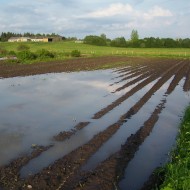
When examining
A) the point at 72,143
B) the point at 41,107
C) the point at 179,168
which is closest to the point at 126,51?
the point at 41,107

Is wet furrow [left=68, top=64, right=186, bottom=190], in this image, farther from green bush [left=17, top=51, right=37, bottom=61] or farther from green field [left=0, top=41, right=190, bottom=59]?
green field [left=0, top=41, right=190, bottom=59]

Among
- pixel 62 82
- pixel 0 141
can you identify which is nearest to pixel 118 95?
pixel 62 82

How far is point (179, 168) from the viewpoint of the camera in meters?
6.81

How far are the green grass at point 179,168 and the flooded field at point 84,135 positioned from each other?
418mm

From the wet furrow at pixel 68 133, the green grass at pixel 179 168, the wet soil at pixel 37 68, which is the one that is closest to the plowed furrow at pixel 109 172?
the green grass at pixel 179 168

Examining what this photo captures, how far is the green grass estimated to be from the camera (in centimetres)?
595

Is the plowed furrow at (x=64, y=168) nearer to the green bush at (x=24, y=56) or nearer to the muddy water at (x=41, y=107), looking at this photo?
the muddy water at (x=41, y=107)

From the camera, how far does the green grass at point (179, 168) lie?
19.5 ft

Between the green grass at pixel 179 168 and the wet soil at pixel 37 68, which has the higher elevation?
the green grass at pixel 179 168

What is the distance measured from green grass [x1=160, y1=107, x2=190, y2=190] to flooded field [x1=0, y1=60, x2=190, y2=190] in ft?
1.37

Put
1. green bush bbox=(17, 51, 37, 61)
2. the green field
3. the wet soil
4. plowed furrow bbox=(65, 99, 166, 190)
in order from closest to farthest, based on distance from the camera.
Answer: plowed furrow bbox=(65, 99, 166, 190)
the wet soil
green bush bbox=(17, 51, 37, 61)
the green field

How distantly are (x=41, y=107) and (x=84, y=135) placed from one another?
4538mm

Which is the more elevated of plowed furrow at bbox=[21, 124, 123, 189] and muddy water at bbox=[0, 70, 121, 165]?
plowed furrow at bbox=[21, 124, 123, 189]

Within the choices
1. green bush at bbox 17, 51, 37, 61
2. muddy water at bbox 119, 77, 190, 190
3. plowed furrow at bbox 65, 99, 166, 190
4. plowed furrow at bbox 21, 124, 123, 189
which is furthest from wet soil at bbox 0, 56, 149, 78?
plowed furrow at bbox 65, 99, 166, 190
